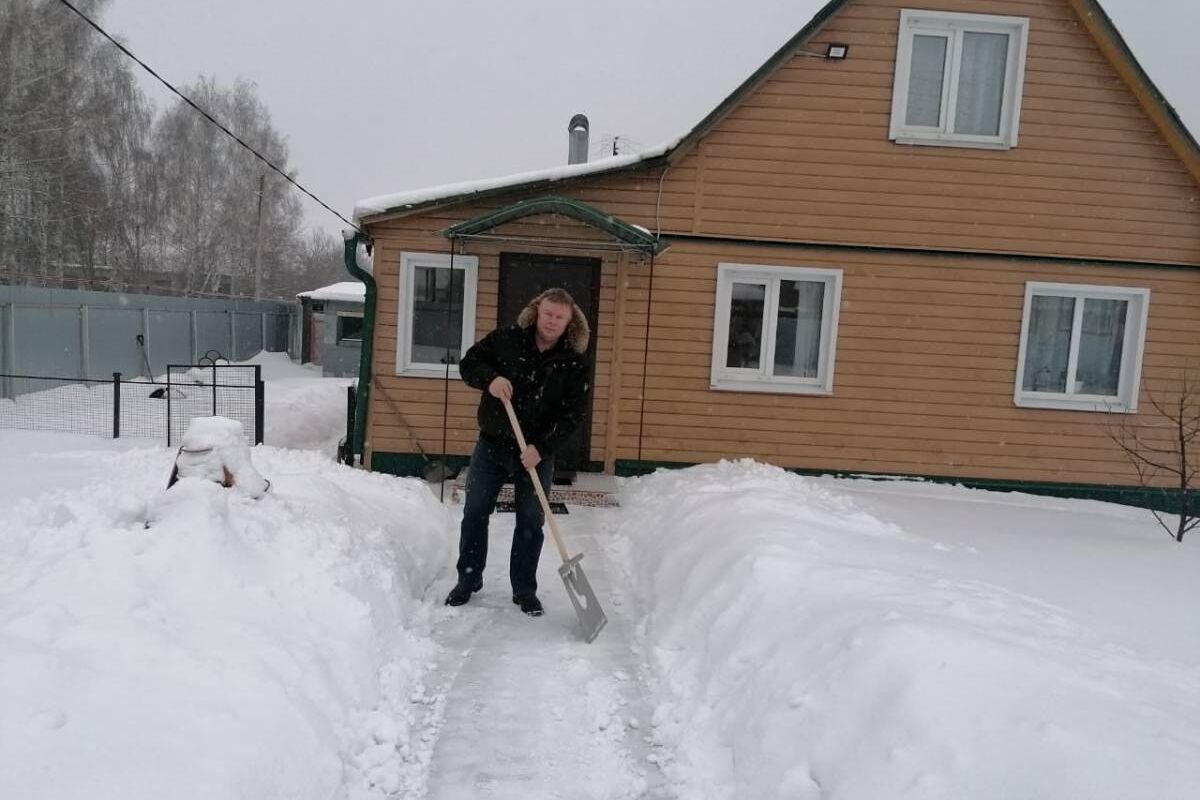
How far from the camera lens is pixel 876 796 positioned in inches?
85.2

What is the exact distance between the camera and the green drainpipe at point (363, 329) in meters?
7.72

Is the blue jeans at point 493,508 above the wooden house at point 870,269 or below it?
below

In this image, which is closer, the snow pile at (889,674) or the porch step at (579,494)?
the snow pile at (889,674)

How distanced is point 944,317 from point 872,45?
9.69ft

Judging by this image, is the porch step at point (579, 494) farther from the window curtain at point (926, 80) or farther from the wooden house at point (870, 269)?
the window curtain at point (926, 80)

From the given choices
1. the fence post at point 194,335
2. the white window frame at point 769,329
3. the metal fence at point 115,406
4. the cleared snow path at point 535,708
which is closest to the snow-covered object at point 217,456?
the cleared snow path at point 535,708

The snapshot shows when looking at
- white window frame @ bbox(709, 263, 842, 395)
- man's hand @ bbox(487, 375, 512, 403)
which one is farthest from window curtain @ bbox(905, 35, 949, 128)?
man's hand @ bbox(487, 375, 512, 403)

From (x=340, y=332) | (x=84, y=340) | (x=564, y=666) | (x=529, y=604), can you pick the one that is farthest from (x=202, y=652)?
(x=340, y=332)

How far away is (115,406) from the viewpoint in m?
9.99

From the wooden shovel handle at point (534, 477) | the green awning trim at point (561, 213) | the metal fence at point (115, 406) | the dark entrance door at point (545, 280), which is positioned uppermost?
the green awning trim at point (561, 213)

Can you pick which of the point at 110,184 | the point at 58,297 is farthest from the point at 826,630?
the point at 110,184

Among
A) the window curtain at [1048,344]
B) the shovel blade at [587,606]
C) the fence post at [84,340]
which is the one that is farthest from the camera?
the fence post at [84,340]

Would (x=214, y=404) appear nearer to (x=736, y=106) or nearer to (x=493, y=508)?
(x=493, y=508)

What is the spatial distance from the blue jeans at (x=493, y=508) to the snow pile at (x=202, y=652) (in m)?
0.47
